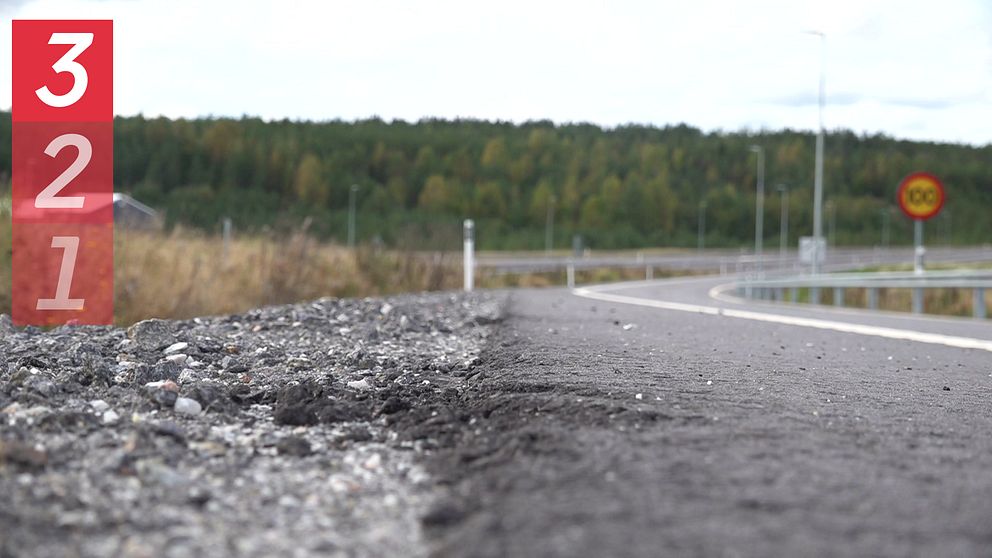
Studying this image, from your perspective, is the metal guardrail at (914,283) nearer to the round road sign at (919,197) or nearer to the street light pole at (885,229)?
the round road sign at (919,197)

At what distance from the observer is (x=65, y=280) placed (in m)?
9.10

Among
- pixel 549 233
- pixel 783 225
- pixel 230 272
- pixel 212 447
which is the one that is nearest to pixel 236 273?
pixel 230 272

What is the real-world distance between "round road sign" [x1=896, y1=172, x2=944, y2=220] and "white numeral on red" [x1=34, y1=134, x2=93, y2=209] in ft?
64.4

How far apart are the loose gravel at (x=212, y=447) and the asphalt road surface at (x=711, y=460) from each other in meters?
0.20

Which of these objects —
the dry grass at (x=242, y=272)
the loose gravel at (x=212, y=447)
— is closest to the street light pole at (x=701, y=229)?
the dry grass at (x=242, y=272)

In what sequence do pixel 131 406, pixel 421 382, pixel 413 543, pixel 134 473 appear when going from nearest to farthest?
pixel 413 543 < pixel 134 473 < pixel 131 406 < pixel 421 382

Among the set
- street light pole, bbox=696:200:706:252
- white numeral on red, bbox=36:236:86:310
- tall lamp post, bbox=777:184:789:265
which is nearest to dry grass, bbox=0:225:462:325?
white numeral on red, bbox=36:236:86:310

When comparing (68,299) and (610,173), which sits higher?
(610,173)

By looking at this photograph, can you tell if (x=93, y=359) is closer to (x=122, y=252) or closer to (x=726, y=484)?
(x=726, y=484)

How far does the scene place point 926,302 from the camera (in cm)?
2567

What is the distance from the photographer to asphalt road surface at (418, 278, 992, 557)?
2.24 m

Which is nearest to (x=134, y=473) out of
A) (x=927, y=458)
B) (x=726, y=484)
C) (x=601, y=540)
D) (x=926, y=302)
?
(x=601, y=540)

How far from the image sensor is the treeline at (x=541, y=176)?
81125 millimetres

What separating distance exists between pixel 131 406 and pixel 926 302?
25029mm
